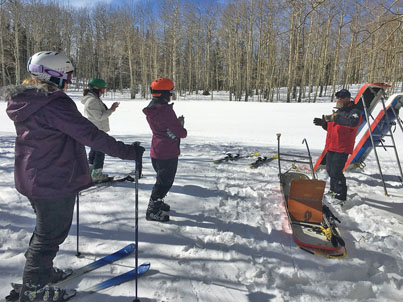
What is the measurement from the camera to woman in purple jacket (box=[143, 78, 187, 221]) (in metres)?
3.12

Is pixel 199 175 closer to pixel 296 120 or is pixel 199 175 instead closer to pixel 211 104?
pixel 296 120

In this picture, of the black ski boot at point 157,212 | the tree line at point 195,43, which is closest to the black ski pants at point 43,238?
the black ski boot at point 157,212

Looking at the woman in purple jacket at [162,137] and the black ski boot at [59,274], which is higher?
the woman in purple jacket at [162,137]

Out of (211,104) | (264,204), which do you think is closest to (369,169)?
(264,204)

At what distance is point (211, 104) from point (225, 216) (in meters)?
12.6

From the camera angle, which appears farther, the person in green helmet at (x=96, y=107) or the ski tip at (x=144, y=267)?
the person in green helmet at (x=96, y=107)

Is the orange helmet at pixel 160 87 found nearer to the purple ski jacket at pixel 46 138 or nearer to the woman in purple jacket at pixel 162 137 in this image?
the woman in purple jacket at pixel 162 137

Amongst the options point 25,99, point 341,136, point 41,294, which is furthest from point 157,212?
point 341,136

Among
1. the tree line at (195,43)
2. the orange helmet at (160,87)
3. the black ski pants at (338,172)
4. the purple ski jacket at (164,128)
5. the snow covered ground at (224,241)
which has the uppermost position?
the tree line at (195,43)

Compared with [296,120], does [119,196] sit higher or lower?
lower

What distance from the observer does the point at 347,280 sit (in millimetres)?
2352

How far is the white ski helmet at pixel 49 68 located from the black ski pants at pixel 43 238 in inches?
34.1

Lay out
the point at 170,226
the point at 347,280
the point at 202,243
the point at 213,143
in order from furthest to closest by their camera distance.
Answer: the point at 213,143 < the point at 170,226 < the point at 202,243 < the point at 347,280

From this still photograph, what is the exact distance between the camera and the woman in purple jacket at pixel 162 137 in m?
3.12
